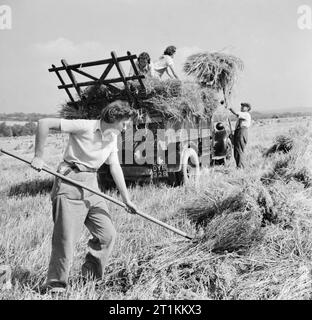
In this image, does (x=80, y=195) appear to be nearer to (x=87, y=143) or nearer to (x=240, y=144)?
(x=87, y=143)

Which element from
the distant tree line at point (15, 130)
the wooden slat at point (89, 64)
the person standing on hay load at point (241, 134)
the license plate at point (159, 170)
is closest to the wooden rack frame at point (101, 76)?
the wooden slat at point (89, 64)

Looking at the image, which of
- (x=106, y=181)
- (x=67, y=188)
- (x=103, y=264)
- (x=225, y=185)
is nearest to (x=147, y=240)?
(x=103, y=264)

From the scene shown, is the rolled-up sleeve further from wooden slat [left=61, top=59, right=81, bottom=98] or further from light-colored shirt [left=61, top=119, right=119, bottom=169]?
wooden slat [left=61, top=59, right=81, bottom=98]

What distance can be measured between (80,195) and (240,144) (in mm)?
6173

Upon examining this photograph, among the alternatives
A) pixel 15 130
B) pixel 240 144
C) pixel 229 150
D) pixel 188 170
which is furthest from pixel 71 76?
pixel 15 130

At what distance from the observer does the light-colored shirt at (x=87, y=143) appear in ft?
9.49

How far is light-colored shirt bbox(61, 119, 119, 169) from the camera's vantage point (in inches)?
114

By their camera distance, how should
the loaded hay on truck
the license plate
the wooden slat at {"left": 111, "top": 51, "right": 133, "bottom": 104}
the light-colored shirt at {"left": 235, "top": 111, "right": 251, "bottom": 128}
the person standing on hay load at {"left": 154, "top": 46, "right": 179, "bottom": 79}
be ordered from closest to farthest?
1. the wooden slat at {"left": 111, "top": 51, "right": 133, "bottom": 104}
2. the loaded hay on truck
3. the license plate
4. the person standing on hay load at {"left": 154, "top": 46, "right": 179, "bottom": 79}
5. the light-colored shirt at {"left": 235, "top": 111, "right": 251, "bottom": 128}

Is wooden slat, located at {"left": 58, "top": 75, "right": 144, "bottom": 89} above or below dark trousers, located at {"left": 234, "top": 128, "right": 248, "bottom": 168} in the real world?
above

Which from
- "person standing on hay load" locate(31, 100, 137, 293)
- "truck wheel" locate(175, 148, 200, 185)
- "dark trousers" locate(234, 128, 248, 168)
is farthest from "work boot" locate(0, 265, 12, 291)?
"dark trousers" locate(234, 128, 248, 168)

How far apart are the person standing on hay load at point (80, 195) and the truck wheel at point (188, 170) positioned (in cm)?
327

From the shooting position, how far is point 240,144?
336 inches

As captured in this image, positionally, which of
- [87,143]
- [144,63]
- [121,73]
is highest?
[144,63]

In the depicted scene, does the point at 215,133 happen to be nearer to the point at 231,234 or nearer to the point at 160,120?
the point at 160,120
